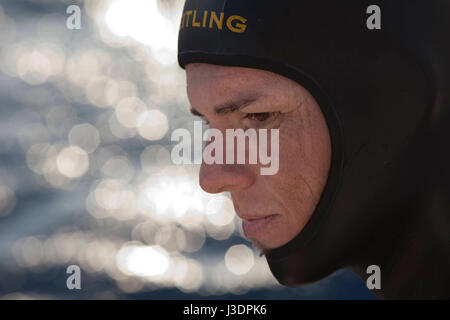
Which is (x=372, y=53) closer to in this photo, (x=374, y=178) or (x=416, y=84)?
(x=416, y=84)

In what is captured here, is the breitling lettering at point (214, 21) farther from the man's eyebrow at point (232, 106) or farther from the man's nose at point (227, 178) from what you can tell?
the man's nose at point (227, 178)

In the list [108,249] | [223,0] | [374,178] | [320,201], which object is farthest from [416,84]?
[108,249]

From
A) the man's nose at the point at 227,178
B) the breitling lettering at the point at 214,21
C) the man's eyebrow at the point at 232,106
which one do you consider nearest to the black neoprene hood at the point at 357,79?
the breitling lettering at the point at 214,21

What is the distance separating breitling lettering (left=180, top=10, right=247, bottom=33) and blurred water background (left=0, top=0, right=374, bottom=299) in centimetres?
632

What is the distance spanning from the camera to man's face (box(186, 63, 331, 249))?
8.03ft

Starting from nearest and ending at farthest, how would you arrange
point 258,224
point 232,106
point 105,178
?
point 232,106, point 258,224, point 105,178

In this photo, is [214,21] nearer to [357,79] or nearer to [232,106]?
[232,106]

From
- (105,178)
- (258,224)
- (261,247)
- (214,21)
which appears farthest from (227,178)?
(105,178)

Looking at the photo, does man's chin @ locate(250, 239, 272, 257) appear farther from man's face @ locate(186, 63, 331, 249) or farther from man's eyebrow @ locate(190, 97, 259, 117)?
man's eyebrow @ locate(190, 97, 259, 117)

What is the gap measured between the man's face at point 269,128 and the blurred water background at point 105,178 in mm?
6195

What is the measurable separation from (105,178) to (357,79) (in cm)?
983

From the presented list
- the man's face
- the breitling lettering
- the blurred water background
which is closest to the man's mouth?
the man's face

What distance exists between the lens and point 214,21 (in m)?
2.52

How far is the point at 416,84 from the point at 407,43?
5.4 inches
